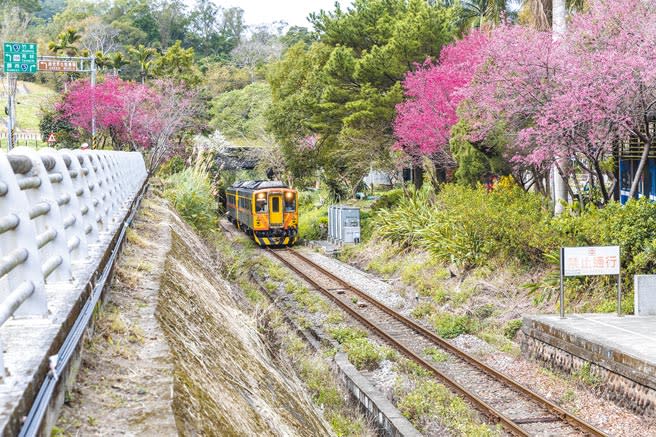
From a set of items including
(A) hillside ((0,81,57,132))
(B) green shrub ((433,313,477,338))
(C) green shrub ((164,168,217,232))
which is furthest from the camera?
Result: (A) hillside ((0,81,57,132))

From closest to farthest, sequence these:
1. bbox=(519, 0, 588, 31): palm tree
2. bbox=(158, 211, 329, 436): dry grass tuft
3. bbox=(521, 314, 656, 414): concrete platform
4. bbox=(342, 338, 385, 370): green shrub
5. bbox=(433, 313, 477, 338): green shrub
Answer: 1. bbox=(158, 211, 329, 436): dry grass tuft
2. bbox=(521, 314, 656, 414): concrete platform
3. bbox=(342, 338, 385, 370): green shrub
4. bbox=(433, 313, 477, 338): green shrub
5. bbox=(519, 0, 588, 31): palm tree

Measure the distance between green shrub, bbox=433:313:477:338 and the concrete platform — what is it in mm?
2337

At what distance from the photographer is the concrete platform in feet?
32.6

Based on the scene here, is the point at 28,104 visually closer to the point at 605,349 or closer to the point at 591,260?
the point at 591,260

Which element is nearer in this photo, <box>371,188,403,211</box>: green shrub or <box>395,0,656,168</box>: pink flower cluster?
<box>395,0,656,168</box>: pink flower cluster

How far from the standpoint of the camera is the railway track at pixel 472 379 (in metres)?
9.91

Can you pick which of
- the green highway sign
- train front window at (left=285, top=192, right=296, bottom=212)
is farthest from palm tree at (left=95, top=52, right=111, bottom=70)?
the green highway sign

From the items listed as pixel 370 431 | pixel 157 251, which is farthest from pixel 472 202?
pixel 157 251

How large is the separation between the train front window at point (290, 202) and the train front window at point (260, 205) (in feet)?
3.13

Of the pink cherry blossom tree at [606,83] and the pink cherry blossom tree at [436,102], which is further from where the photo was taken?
the pink cherry blossom tree at [436,102]

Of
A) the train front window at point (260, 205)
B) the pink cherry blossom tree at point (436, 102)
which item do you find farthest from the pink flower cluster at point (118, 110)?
the pink cherry blossom tree at point (436, 102)

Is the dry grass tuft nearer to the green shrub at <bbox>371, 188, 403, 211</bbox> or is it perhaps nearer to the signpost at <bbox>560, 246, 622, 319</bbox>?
the signpost at <bbox>560, 246, 622, 319</bbox>

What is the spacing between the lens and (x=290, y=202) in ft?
107

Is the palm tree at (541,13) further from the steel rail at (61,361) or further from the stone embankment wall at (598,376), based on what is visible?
the steel rail at (61,361)
